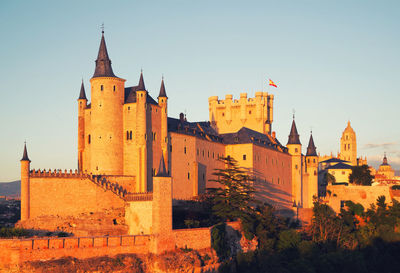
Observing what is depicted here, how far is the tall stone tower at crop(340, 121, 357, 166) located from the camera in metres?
152

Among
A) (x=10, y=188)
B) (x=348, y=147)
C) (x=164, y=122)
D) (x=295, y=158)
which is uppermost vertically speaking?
(x=164, y=122)

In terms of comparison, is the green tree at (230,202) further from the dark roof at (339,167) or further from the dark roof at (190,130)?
the dark roof at (339,167)

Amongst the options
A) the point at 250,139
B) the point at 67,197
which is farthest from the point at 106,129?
the point at 250,139

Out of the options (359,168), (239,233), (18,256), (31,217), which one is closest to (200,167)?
(239,233)

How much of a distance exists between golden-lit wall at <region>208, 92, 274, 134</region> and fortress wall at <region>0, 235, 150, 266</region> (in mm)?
51151

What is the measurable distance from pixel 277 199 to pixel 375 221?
14275mm

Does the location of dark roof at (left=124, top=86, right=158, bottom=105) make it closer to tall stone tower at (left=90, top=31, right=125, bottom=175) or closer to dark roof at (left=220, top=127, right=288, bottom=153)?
tall stone tower at (left=90, top=31, right=125, bottom=175)

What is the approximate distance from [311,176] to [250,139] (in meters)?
19.4

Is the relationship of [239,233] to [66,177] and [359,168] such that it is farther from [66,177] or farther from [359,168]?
[359,168]

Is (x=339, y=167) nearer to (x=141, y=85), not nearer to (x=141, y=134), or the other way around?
(x=141, y=134)

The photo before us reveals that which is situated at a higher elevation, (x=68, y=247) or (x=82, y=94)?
(x=82, y=94)

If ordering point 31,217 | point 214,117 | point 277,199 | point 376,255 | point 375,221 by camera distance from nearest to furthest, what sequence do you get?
point 31,217
point 376,255
point 375,221
point 277,199
point 214,117

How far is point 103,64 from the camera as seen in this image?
64.1m

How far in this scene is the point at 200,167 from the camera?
74.9 m
